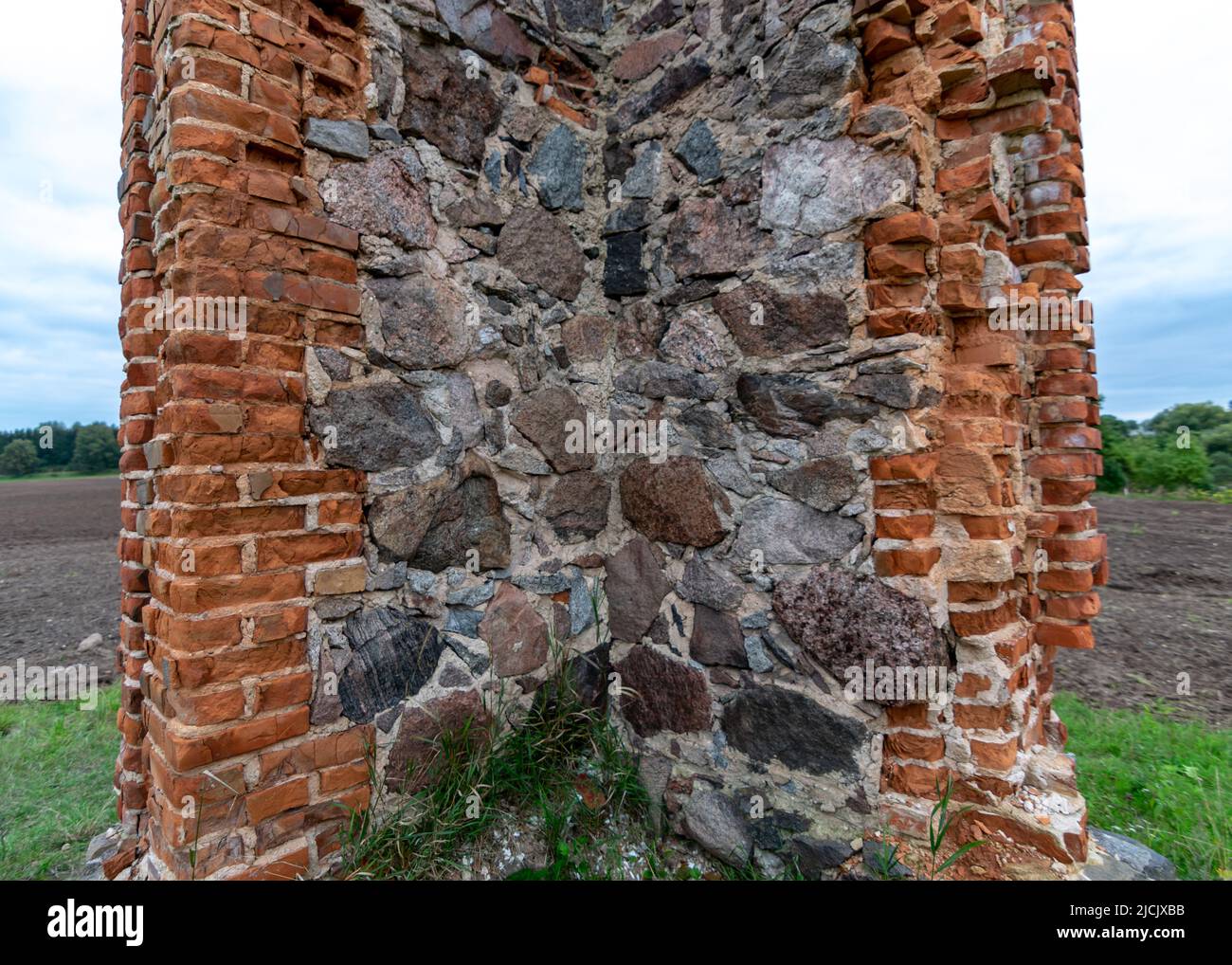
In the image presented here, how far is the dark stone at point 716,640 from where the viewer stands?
84.2 inches

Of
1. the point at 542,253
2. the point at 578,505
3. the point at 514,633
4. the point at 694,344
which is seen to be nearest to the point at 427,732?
the point at 514,633

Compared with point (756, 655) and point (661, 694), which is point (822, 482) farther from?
point (661, 694)

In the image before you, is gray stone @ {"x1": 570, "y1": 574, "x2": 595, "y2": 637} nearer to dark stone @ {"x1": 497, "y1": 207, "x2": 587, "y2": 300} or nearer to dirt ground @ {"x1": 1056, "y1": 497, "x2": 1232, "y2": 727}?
dark stone @ {"x1": 497, "y1": 207, "x2": 587, "y2": 300}

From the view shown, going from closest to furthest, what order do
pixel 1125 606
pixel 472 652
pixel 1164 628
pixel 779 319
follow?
pixel 779 319 → pixel 472 652 → pixel 1164 628 → pixel 1125 606

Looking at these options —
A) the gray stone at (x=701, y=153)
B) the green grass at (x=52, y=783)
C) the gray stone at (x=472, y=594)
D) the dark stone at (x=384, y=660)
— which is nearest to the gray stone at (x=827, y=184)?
the gray stone at (x=701, y=153)

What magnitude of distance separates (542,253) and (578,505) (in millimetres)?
1046

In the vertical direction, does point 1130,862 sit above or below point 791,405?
below

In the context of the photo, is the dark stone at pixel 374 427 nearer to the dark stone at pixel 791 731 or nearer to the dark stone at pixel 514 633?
the dark stone at pixel 514 633

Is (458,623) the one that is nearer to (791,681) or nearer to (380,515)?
(380,515)

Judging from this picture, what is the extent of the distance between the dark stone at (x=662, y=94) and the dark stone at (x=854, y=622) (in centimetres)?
196

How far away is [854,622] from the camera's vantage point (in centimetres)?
187

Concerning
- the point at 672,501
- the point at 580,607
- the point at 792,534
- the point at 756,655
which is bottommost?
the point at 756,655

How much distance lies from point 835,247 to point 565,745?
2.07 m
